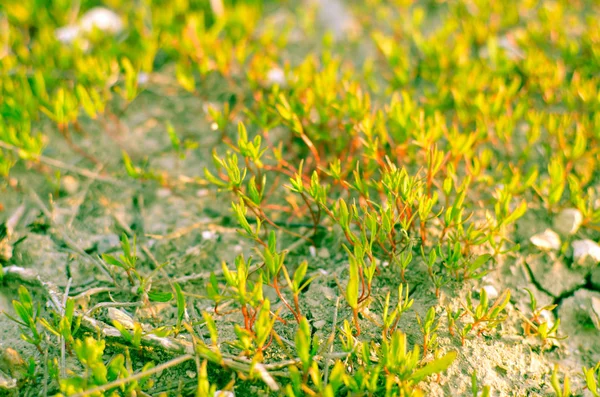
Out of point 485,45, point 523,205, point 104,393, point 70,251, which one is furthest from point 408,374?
point 485,45

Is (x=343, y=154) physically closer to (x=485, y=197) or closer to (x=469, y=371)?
(x=485, y=197)

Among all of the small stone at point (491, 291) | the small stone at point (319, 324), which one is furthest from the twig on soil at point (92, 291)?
the small stone at point (491, 291)

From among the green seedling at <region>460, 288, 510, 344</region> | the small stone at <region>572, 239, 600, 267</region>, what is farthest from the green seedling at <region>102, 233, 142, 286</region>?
the small stone at <region>572, 239, 600, 267</region>

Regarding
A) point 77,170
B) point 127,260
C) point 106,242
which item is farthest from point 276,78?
point 127,260

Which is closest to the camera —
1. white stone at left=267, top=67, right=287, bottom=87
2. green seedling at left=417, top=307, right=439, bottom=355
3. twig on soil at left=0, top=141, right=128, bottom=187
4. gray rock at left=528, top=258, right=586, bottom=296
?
green seedling at left=417, top=307, right=439, bottom=355

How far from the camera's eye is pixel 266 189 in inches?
97.0

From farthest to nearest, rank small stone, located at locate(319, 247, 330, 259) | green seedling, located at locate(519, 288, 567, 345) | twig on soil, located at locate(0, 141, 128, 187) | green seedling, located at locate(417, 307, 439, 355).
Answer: twig on soil, located at locate(0, 141, 128, 187) → small stone, located at locate(319, 247, 330, 259) → green seedling, located at locate(519, 288, 567, 345) → green seedling, located at locate(417, 307, 439, 355)

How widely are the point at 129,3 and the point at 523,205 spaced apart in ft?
9.26

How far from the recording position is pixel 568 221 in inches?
86.0

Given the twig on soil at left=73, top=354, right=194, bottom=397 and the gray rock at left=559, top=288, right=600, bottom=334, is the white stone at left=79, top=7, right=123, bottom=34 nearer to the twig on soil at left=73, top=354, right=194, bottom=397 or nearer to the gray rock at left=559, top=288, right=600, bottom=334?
the twig on soil at left=73, top=354, right=194, bottom=397

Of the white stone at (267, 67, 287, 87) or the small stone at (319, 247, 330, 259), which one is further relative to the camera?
the white stone at (267, 67, 287, 87)

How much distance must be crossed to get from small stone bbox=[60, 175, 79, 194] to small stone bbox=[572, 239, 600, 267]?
7.52 feet

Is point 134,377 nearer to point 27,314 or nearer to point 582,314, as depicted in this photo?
point 27,314

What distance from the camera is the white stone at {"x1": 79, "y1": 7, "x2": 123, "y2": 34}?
3127mm
